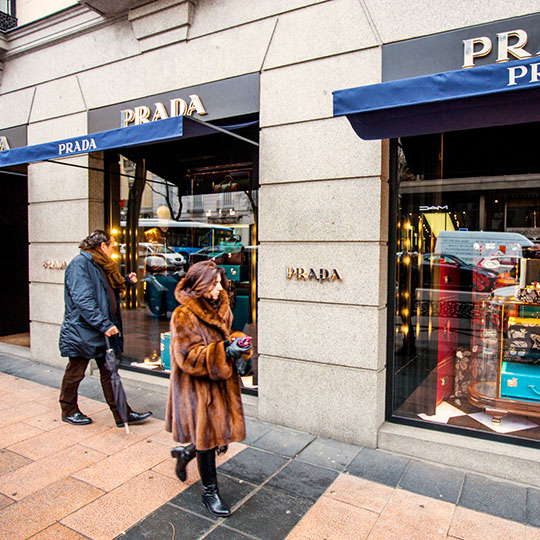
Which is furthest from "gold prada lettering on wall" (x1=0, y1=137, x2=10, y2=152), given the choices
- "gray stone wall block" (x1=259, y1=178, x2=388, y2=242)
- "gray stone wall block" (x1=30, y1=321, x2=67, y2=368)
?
"gray stone wall block" (x1=259, y1=178, x2=388, y2=242)

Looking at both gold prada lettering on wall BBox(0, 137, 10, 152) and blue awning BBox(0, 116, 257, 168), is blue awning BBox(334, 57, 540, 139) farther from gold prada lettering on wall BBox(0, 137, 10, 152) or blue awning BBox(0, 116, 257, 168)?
gold prada lettering on wall BBox(0, 137, 10, 152)

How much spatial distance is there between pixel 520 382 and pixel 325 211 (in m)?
2.43

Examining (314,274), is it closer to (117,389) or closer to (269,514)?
(269,514)

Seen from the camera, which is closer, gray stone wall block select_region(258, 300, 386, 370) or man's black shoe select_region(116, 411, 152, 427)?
gray stone wall block select_region(258, 300, 386, 370)

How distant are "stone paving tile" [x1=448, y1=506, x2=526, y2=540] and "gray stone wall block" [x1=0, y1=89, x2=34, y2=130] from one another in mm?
7775

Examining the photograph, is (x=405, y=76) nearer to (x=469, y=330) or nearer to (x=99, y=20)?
(x=469, y=330)

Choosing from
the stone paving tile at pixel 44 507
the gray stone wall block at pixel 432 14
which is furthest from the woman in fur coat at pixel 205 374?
the gray stone wall block at pixel 432 14

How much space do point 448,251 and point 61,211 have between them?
5436 mm

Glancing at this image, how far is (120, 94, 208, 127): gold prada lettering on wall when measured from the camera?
5293 millimetres

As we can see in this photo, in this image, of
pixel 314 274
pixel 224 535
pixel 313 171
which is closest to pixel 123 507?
pixel 224 535

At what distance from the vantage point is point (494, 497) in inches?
133

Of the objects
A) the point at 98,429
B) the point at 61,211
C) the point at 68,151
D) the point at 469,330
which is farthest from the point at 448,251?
the point at 61,211

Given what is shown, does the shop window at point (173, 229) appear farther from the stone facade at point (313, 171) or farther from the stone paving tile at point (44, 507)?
→ the stone paving tile at point (44, 507)

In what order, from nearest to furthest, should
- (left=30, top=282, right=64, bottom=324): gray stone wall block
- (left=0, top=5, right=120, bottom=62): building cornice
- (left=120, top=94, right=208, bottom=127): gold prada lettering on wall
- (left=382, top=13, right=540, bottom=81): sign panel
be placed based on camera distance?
(left=382, top=13, right=540, bottom=81): sign panel → (left=120, top=94, right=208, bottom=127): gold prada lettering on wall → (left=0, top=5, right=120, bottom=62): building cornice → (left=30, top=282, right=64, bottom=324): gray stone wall block
